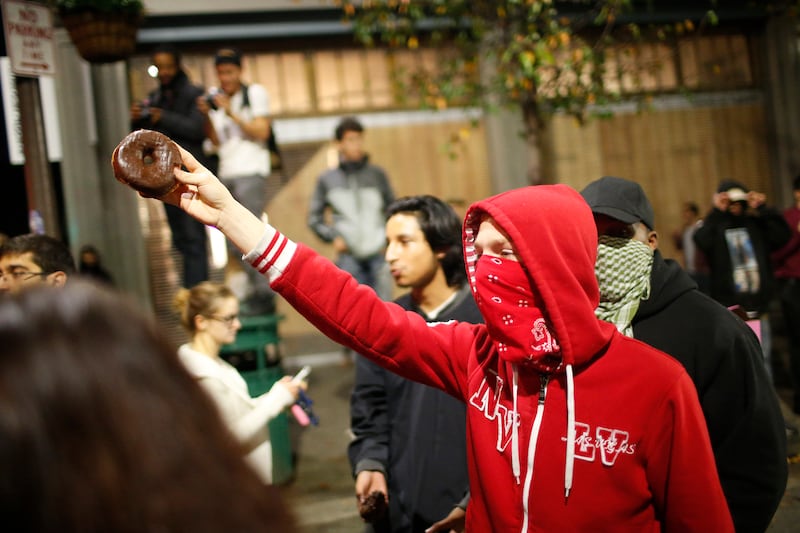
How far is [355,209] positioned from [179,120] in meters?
1.96

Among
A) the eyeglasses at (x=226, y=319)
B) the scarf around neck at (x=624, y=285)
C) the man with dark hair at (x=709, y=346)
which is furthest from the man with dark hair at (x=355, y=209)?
the scarf around neck at (x=624, y=285)

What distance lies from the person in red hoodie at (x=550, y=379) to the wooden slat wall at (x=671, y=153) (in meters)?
9.77

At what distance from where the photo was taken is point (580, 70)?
24.7 ft

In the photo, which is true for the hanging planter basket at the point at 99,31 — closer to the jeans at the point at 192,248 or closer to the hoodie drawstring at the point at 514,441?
the jeans at the point at 192,248

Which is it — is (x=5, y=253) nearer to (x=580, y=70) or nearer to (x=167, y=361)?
(x=167, y=361)

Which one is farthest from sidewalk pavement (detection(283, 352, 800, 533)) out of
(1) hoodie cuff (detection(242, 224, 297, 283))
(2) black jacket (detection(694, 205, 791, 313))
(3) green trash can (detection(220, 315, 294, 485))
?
(1) hoodie cuff (detection(242, 224, 297, 283))

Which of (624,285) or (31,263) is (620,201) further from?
(31,263)

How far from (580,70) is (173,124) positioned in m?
3.85

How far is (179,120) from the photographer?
6797 mm

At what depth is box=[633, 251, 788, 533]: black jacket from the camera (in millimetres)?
2477

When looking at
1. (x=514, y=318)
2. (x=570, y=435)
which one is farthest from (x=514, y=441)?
(x=514, y=318)

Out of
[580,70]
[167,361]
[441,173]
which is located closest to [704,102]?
[441,173]

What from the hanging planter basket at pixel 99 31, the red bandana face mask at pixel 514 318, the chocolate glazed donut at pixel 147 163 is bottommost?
the red bandana face mask at pixel 514 318

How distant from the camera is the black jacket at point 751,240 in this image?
724 cm
